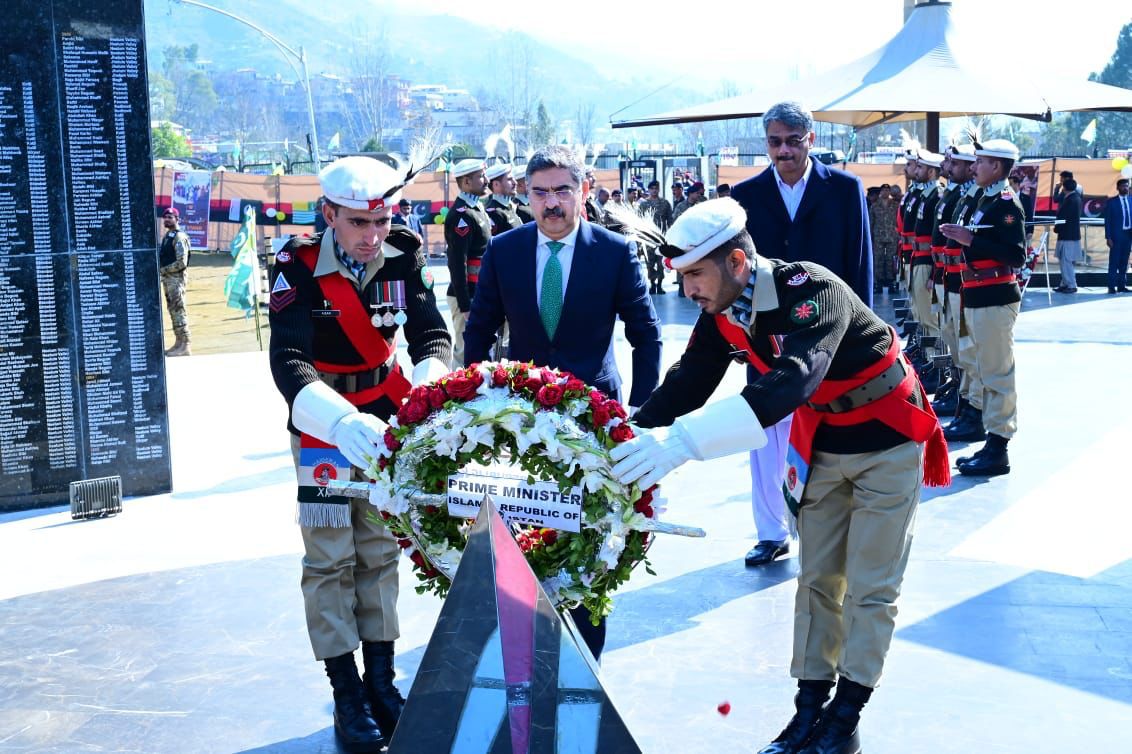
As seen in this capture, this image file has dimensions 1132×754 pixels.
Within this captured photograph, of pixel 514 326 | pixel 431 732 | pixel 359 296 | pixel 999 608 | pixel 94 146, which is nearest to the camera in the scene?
pixel 431 732

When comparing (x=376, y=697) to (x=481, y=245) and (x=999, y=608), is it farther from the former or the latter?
(x=481, y=245)

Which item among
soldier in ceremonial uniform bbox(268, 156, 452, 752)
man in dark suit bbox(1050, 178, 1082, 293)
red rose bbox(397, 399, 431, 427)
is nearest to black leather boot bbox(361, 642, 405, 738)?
soldier in ceremonial uniform bbox(268, 156, 452, 752)

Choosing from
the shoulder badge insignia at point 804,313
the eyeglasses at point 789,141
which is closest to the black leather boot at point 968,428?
the eyeglasses at point 789,141

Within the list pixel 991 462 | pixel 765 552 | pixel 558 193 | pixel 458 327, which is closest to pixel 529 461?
pixel 558 193

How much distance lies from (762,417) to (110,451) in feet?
18.0

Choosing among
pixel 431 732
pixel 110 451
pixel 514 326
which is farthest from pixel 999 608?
pixel 110 451

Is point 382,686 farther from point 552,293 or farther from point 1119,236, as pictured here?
point 1119,236

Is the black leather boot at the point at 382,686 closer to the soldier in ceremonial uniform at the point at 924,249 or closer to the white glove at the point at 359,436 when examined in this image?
the white glove at the point at 359,436

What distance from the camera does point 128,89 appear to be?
7.47m

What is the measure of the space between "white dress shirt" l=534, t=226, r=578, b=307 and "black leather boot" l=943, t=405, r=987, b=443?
4929 mm

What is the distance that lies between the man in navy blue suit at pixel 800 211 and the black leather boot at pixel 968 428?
3207 mm

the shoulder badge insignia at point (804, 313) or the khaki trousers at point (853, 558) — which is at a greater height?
the shoulder badge insignia at point (804, 313)

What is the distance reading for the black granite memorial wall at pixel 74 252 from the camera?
7.27m

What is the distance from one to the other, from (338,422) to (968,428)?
6224 millimetres
